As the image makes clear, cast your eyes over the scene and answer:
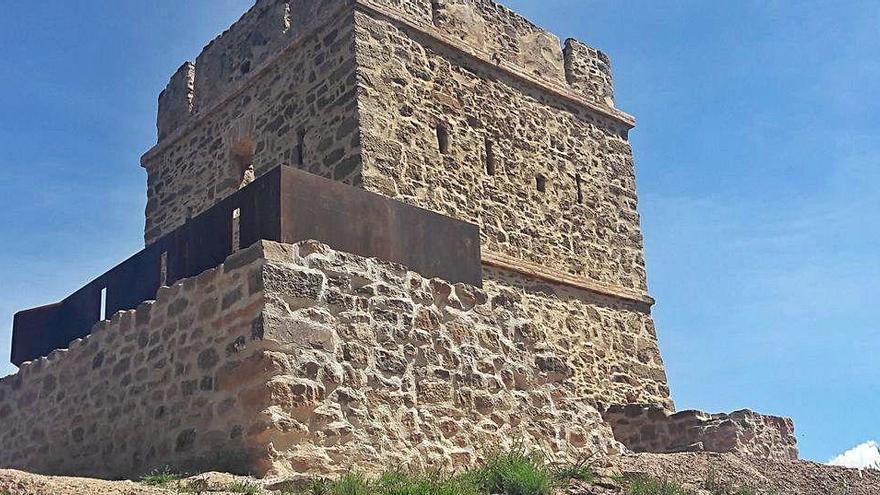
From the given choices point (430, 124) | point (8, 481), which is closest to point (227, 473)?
point (8, 481)

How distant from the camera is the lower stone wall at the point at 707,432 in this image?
11.7 m

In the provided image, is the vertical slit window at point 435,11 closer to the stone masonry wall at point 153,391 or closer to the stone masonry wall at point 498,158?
the stone masonry wall at point 498,158

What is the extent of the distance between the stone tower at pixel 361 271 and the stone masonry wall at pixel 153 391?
24 mm

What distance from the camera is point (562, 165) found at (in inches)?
578

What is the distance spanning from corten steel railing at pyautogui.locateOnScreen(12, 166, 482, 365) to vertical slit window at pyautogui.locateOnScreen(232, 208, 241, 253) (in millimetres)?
10

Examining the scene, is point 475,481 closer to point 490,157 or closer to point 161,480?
point 161,480

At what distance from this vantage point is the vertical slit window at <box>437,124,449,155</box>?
42.6ft

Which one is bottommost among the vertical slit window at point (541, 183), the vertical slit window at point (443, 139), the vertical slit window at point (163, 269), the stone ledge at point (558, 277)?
the vertical slit window at point (163, 269)

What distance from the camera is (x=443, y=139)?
1305 cm

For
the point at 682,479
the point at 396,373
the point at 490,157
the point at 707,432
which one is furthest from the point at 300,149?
the point at 682,479

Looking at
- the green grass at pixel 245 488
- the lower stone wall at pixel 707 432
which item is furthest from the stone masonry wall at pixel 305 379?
the lower stone wall at pixel 707 432

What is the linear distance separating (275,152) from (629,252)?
5.41m

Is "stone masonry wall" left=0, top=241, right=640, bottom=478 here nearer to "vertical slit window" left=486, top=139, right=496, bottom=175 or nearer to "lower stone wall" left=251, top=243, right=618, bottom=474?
"lower stone wall" left=251, top=243, right=618, bottom=474

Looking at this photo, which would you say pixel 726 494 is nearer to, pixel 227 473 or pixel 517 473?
pixel 517 473
